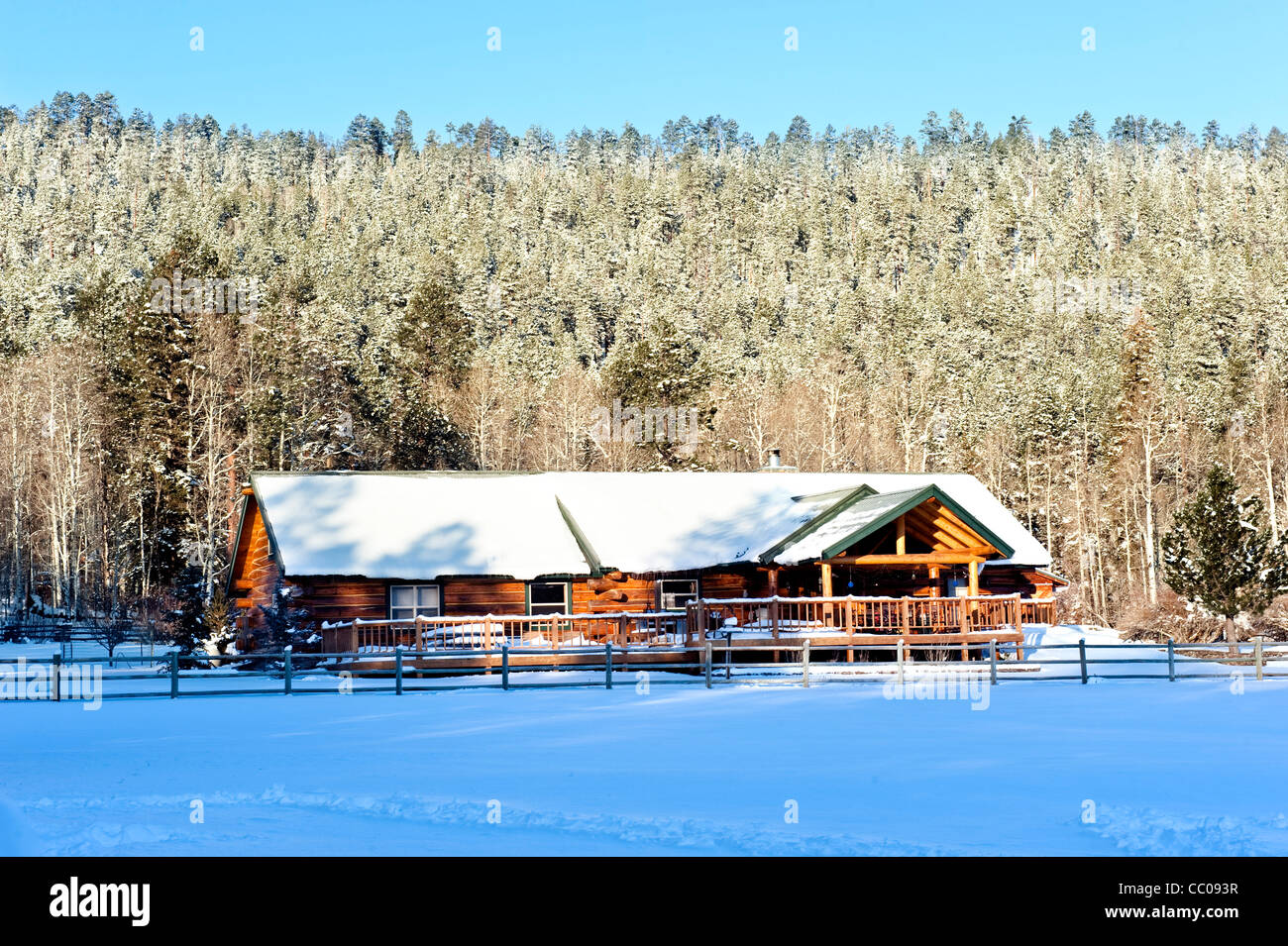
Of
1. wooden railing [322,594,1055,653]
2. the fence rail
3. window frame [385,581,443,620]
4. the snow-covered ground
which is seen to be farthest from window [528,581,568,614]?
the snow-covered ground

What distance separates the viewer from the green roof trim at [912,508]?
98.7ft

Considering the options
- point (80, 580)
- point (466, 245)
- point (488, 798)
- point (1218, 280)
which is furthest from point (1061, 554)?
point (466, 245)

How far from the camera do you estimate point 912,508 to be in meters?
31.1

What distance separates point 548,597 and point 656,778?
20.3 meters

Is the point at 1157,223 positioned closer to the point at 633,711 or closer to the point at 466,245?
the point at 466,245

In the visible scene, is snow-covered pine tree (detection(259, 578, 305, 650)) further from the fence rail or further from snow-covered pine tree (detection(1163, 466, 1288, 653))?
snow-covered pine tree (detection(1163, 466, 1288, 653))

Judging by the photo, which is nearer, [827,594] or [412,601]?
[827,594]

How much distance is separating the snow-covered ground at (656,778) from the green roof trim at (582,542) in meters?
10.9

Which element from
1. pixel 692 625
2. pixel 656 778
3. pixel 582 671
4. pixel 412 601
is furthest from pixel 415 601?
pixel 656 778

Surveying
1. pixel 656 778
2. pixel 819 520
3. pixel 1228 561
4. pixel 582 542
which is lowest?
pixel 656 778

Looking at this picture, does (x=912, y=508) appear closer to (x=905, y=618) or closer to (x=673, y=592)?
(x=905, y=618)

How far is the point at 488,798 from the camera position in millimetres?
12453

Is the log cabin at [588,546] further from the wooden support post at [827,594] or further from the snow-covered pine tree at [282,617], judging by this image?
the snow-covered pine tree at [282,617]
